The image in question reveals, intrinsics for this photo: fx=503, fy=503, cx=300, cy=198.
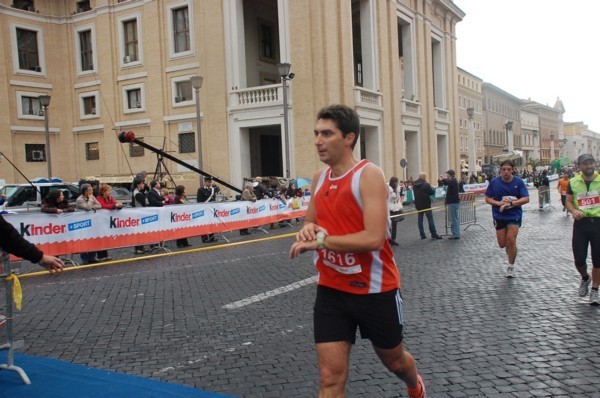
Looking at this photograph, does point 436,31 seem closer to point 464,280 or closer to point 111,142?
point 111,142

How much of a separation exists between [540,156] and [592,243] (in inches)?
5166

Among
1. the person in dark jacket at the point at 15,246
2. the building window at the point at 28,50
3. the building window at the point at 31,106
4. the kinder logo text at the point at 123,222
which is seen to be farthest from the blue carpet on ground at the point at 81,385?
the building window at the point at 28,50

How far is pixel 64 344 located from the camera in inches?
217

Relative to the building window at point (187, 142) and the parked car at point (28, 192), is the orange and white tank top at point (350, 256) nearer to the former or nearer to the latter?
the parked car at point (28, 192)

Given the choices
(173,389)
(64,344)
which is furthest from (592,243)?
(64,344)

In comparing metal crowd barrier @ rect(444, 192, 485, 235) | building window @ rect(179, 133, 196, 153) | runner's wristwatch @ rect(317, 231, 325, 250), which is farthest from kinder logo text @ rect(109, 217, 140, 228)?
building window @ rect(179, 133, 196, 153)

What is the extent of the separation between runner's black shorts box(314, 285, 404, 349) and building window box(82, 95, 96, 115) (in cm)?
3501

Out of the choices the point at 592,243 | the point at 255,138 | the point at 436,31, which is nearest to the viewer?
the point at 592,243

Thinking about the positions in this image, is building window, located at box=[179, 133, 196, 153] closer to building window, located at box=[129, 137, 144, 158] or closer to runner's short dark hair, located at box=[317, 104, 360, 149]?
building window, located at box=[129, 137, 144, 158]

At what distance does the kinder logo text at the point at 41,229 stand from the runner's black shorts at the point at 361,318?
31.3 feet

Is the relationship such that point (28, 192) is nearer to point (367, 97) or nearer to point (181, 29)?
point (181, 29)

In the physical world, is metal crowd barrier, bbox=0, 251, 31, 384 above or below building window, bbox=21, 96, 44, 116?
below

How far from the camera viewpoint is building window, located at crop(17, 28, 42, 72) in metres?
33.9

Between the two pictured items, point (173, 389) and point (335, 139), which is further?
point (173, 389)
